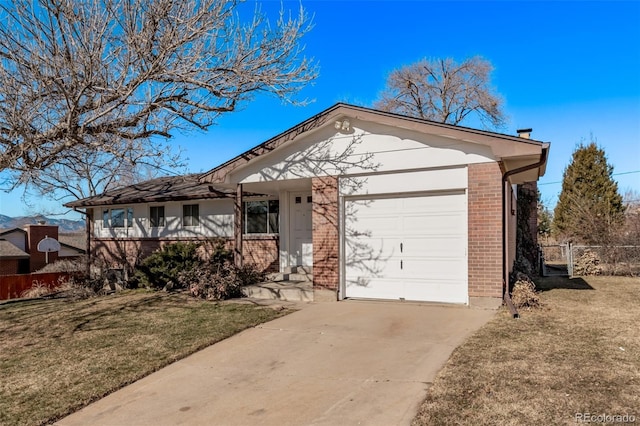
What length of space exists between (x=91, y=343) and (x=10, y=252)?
37.2 metres

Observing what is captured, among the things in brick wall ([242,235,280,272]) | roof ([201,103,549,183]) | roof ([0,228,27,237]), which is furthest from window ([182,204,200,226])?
roof ([0,228,27,237])

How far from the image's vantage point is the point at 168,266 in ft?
40.3

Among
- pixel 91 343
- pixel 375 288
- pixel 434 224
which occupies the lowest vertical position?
pixel 91 343

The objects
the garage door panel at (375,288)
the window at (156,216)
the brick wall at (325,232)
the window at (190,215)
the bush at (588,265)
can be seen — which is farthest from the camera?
the window at (156,216)

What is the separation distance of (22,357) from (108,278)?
295 inches

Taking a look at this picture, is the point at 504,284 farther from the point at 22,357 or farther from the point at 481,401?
the point at 22,357

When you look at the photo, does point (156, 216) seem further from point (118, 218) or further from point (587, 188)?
point (587, 188)

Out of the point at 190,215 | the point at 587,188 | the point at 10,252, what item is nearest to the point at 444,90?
the point at 587,188

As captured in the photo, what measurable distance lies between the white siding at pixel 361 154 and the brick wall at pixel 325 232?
1.11ft

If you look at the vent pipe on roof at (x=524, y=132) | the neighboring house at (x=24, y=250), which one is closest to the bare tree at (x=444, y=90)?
the vent pipe on roof at (x=524, y=132)

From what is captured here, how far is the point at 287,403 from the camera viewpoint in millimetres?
4285

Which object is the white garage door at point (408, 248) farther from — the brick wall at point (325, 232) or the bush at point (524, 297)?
the bush at point (524, 297)

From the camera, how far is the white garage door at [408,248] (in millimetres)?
8492

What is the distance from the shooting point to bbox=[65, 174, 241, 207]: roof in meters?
14.3
